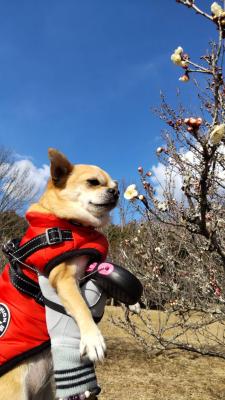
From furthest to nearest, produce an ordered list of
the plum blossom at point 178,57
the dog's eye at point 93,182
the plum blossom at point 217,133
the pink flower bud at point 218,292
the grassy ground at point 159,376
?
the grassy ground at point 159,376 < the pink flower bud at point 218,292 < the dog's eye at point 93,182 < the plum blossom at point 178,57 < the plum blossom at point 217,133

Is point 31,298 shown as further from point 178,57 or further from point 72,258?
point 178,57

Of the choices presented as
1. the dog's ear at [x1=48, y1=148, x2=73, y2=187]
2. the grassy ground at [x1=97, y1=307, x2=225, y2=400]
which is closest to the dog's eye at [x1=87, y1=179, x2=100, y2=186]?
the dog's ear at [x1=48, y1=148, x2=73, y2=187]

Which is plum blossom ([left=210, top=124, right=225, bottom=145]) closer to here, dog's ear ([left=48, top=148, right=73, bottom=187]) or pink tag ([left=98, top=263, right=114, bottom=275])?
pink tag ([left=98, top=263, right=114, bottom=275])

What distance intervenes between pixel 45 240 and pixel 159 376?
20.9 ft

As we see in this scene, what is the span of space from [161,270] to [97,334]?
4990mm

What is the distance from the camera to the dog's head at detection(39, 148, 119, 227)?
222 cm

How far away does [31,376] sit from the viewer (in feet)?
6.68

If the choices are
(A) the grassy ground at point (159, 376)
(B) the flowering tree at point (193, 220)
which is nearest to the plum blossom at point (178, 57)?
(B) the flowering tree at point (193, 220)

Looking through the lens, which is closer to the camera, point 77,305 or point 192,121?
point 192,121

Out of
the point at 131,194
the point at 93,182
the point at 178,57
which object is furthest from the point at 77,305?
the point at 178,57

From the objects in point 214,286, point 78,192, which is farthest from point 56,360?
point 214,286

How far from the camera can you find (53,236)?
202 cm

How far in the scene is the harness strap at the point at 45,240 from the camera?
201 cm

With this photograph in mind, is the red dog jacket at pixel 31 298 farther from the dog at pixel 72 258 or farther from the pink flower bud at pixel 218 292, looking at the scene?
the pink flower bud at pixel 218 292
